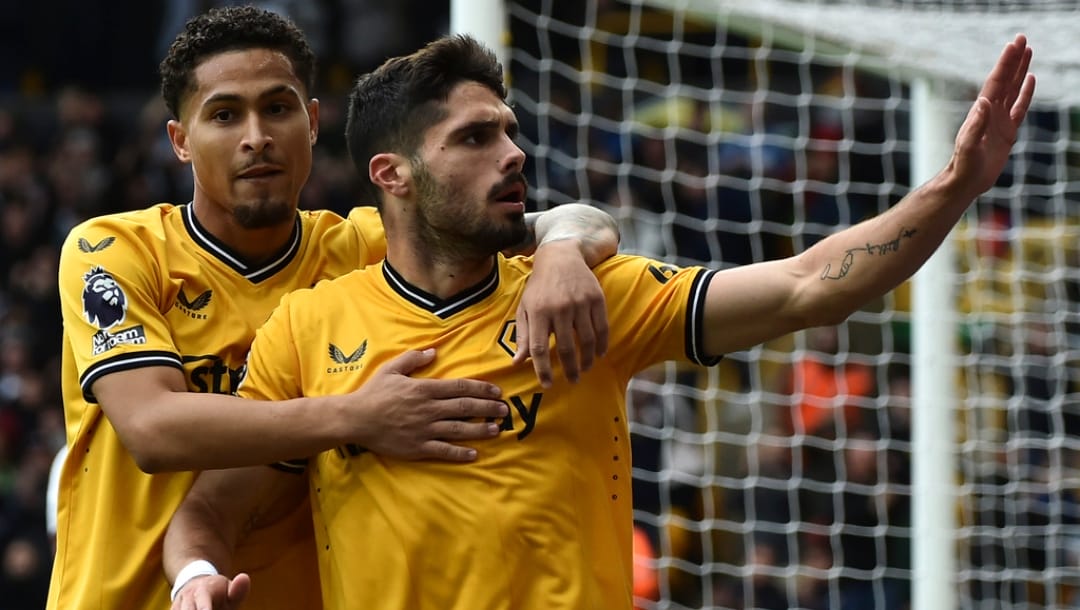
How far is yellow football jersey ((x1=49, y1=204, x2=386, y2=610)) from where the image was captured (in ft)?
10.9

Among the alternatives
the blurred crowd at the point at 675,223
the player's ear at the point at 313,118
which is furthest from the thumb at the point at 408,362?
the blurred crowd at the point at 675,223

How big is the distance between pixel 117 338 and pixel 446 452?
0.76 meters

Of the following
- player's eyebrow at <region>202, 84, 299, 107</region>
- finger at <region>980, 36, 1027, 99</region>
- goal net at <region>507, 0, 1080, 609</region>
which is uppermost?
player's eyebrow at <region>202, 84, 299, 107</region>

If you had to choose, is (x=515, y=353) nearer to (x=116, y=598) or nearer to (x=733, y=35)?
(x=116, y=598)

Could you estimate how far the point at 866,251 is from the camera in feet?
9.49

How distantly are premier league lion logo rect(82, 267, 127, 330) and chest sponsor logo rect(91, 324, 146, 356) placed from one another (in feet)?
0.07

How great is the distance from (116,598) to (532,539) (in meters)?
1.03

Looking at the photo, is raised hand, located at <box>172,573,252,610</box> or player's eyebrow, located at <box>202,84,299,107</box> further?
player's eyebrow, located at <box>202,84,299,107</box>

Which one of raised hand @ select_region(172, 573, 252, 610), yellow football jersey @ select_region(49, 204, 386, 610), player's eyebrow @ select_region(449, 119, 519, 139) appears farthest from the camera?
yellow football jersey @ select_region(49, 204, 386, 610)

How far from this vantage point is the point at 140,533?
11.2 ft

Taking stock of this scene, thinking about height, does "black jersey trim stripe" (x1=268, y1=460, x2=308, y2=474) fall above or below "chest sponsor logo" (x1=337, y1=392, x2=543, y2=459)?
below

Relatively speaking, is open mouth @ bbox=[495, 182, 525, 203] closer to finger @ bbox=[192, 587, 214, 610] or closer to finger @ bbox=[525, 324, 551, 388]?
finger @ bbox=[525, 324, 551, 388]

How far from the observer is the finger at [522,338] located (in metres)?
3.01

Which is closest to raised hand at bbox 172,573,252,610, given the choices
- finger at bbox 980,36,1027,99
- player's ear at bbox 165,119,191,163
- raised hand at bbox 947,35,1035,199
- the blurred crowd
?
player's ear at bbox 165,119,191,163
